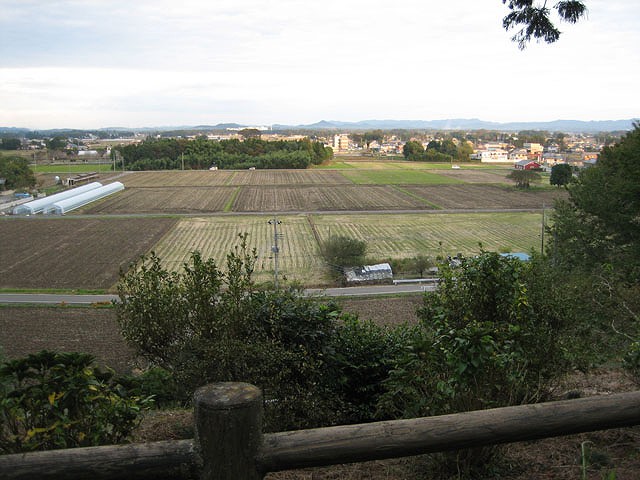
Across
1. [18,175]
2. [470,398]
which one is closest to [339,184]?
[18,175]

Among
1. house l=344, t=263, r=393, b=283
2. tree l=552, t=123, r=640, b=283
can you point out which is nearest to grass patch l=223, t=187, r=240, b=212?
house l=344, t=263, r=393, b=283

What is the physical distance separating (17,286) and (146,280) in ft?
74.1

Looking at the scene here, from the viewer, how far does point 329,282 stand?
27.5m

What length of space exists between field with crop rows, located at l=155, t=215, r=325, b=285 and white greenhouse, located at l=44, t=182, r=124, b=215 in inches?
490

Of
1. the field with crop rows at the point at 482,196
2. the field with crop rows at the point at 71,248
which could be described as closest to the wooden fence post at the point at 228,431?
the field with crop rows at the point at 71,248

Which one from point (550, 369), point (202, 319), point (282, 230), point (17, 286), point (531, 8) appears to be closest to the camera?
point (550, 369)

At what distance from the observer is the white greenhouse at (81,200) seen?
157 ft

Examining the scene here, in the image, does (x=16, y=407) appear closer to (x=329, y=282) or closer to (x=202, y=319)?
(x=202, y=319)

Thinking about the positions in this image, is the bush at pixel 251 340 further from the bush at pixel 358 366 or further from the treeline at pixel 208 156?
the treeline at pixel 208 156

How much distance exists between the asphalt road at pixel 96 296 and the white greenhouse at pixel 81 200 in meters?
24.4

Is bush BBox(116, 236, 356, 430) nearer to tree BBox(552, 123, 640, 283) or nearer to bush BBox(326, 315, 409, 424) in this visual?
bush BBox(326, 315, 409, 424)

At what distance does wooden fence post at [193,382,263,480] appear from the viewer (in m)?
1.80

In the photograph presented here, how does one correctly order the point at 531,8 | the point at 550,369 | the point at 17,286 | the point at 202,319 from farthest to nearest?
the point at 17,286
the point at 531,8
the point at 202,319
the point at 550,369

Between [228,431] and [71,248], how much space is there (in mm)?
36407
